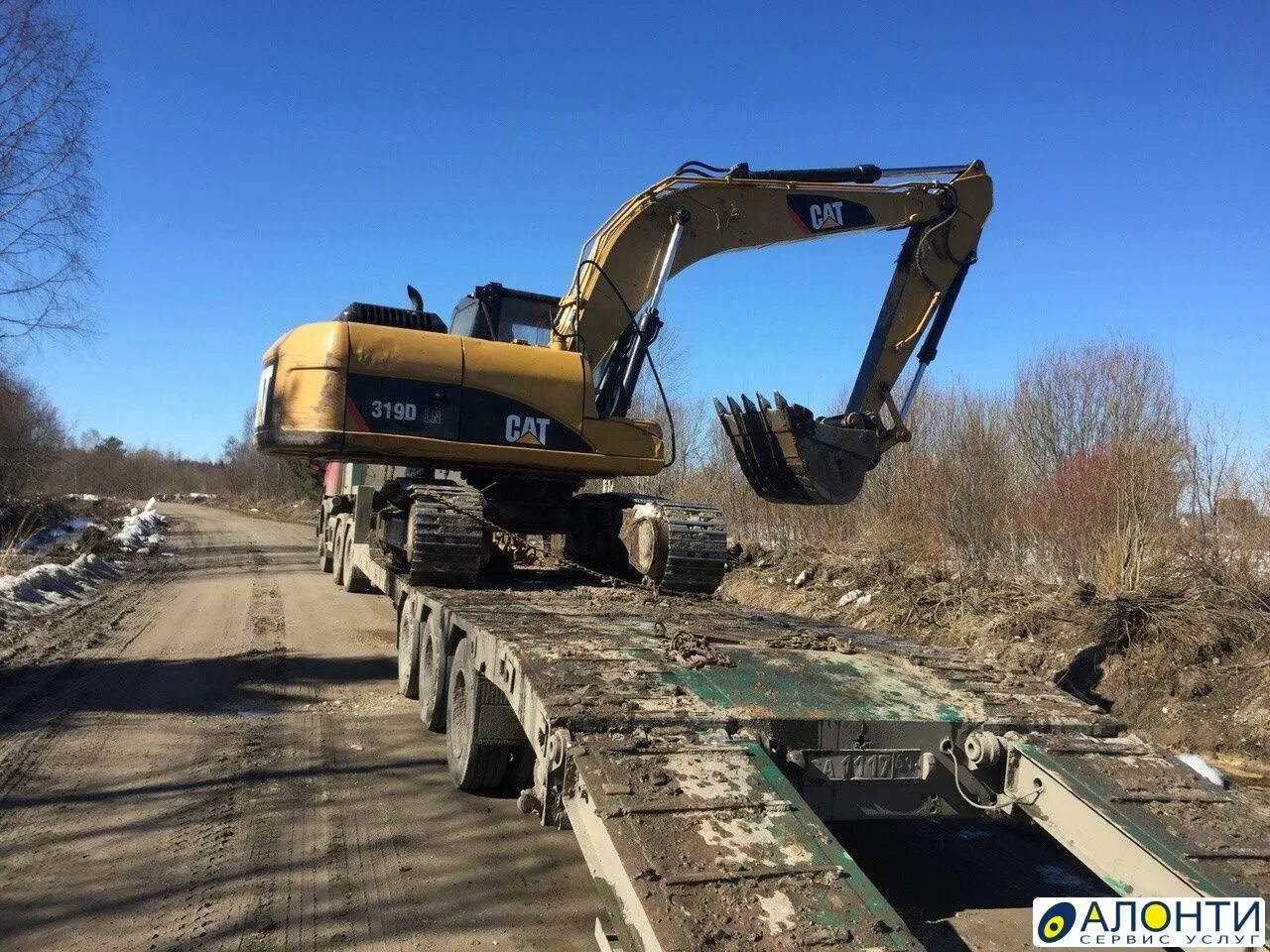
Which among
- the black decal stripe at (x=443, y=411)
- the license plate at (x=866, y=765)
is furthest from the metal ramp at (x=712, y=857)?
the black decal stripe at (x=443, y=411)

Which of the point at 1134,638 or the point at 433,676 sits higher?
the point at 1134,638

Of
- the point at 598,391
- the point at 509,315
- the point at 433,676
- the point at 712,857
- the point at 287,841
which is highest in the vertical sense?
the point at 509,315

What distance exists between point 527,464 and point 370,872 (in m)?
3.54

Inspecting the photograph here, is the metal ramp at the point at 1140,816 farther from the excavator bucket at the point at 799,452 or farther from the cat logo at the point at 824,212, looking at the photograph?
the cat logo at the point at 824,212

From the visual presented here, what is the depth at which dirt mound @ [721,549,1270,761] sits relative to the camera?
7492mm

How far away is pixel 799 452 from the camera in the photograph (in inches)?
293

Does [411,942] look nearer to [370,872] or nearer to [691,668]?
[370,872]

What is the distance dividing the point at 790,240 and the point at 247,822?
6.19 meters

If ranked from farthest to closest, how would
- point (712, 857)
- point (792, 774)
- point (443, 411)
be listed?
point (443, 411) → point (792, 774) → point (712, 857)

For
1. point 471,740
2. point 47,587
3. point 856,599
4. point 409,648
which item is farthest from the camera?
point 47,587

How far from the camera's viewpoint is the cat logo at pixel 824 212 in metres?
8.27

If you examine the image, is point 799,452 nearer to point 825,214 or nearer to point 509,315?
point 825,214

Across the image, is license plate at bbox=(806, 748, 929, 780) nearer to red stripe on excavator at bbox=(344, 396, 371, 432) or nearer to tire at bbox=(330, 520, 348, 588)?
red stripe on excavator at bbox=(344, 396, 371, 432)

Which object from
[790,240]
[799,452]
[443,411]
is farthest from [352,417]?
[790,240]
